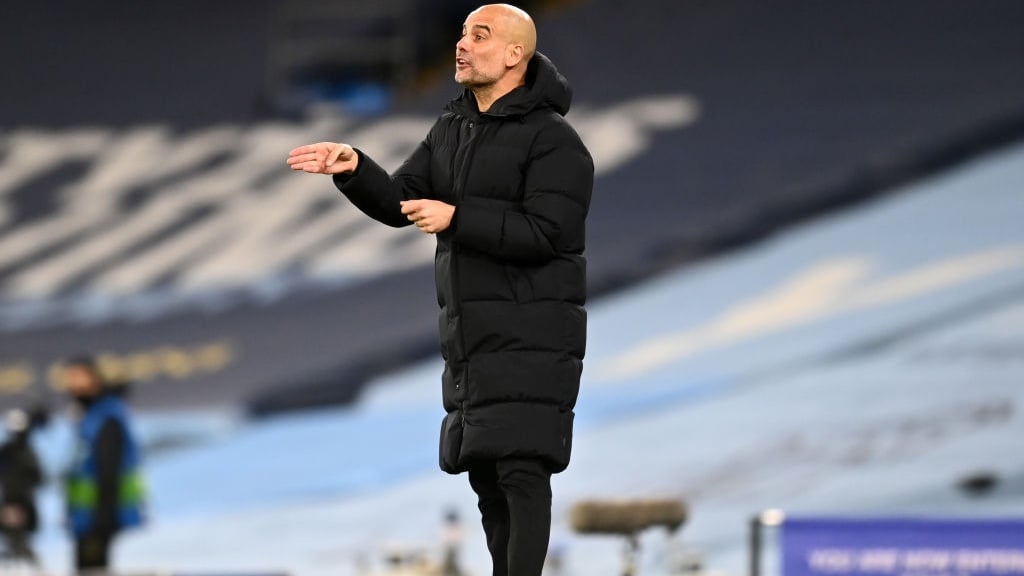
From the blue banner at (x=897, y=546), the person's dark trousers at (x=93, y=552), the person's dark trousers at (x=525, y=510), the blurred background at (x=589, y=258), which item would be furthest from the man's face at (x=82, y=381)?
the person's dark trousers at (x=525, y=510)

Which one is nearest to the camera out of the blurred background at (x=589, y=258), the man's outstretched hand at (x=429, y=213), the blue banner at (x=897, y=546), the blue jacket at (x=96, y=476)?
the man's outstretched hand at (x=429, y=213)

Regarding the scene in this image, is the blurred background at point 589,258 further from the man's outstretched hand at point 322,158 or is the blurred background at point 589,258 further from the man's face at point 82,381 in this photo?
the man's outstretched hand at point 322,158

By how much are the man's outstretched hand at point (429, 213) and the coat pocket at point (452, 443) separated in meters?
0.36

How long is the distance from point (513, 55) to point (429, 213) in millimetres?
360

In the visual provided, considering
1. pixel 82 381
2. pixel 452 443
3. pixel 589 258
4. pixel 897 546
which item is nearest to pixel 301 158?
pixel 452 443

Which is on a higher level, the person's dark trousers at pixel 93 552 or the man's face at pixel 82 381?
the man's face at pixel 82 381

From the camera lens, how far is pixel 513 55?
122 inches

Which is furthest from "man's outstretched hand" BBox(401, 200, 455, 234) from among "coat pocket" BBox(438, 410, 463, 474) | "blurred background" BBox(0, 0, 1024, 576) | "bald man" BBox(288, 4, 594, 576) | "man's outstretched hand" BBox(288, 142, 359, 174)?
"blurred background" BBox(0, 0, 1024, 576)

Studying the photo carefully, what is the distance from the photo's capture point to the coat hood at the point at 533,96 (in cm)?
310

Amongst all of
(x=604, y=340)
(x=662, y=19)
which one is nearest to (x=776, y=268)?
(x=604, y=340)

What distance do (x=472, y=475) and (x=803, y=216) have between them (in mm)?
7339

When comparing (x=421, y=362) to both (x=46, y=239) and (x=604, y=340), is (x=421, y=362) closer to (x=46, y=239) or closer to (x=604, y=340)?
(x=604, y=340)

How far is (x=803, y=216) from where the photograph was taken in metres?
10.2

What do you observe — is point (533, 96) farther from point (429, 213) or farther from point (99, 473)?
point (99, 473)
